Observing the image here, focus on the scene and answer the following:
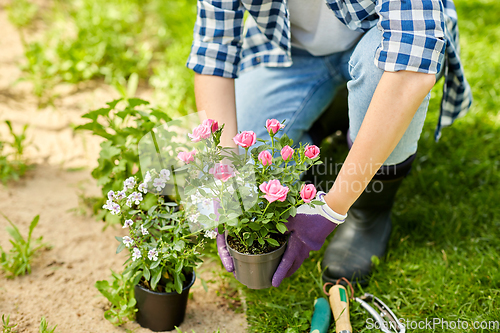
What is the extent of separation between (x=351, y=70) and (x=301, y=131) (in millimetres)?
435

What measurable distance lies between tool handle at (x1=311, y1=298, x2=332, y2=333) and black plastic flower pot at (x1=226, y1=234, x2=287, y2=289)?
0.20m

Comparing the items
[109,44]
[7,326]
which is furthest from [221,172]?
[109,44]

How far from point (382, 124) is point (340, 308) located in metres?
0.63

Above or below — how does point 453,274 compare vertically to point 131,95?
below

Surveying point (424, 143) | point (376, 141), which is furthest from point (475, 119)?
point (376, 141)

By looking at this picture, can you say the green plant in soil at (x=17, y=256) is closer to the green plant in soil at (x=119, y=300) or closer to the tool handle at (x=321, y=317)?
the green plant in soil at (x=119, y=300)

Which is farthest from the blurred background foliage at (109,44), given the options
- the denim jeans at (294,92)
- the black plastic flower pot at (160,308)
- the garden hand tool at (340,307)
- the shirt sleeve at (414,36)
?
the shirt sleeve at (414,36)

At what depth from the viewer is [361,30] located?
4.42 ft

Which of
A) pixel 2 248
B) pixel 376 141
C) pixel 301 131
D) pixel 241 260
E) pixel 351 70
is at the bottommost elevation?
pixel 2 248

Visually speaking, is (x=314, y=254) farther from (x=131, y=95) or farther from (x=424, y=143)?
(x=131, y=95)

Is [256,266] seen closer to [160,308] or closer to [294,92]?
[160,308]

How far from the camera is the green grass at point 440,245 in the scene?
4.48 ft

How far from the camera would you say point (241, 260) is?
3.81 ft

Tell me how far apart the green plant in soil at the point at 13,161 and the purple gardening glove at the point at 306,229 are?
53.5 inches
